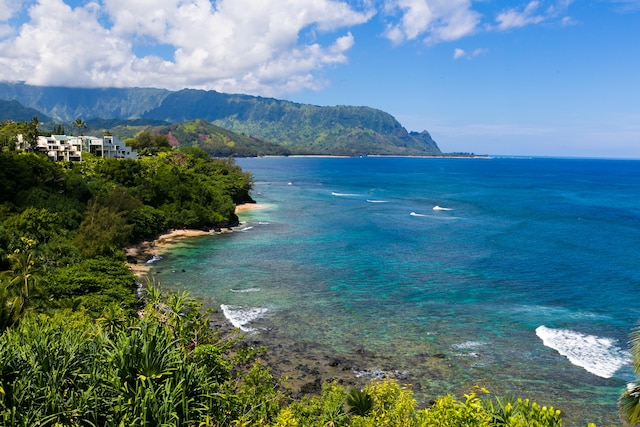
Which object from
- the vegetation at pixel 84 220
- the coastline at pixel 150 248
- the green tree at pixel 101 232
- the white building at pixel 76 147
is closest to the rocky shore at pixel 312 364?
the vegetation at pixel 84 220

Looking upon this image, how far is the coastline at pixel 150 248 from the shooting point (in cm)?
6126

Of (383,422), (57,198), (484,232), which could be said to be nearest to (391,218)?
(484,232)

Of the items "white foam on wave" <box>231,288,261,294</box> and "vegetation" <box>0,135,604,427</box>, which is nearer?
"vegetation" <box>0,135,604,427</box>

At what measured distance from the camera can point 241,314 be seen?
45469 millimetres

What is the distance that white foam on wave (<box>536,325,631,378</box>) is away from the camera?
35969 mm

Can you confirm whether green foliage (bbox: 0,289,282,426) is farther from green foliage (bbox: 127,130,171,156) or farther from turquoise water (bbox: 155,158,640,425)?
green foliage (bbox: 127,130,171,156)

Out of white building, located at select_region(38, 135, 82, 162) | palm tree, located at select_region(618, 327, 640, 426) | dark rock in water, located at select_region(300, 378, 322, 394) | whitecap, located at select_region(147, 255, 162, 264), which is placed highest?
white building, located at select_region(38, 135, 82, 162)

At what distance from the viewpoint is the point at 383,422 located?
55.2 ft

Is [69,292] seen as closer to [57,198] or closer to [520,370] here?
[57,198]

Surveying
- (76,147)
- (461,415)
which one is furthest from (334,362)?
(76,147)

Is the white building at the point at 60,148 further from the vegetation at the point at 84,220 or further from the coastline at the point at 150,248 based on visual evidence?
the coastline at the point at 150,248

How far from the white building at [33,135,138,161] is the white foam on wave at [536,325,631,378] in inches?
4201

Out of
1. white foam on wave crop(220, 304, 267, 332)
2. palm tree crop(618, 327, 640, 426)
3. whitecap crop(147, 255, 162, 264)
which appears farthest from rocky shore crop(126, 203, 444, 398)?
whitecap crop(147, 255, 162, 264)

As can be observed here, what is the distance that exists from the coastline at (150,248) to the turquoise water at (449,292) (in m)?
2.38
